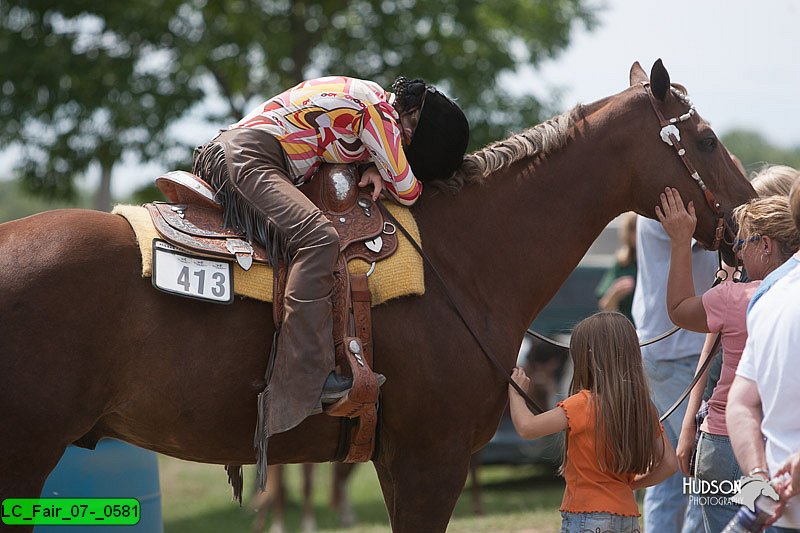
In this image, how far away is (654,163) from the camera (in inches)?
149

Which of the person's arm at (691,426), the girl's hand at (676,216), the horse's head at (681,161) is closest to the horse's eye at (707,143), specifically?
the horse's head at (681,161)

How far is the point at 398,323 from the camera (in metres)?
3.37

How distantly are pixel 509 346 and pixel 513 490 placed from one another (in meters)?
10.1

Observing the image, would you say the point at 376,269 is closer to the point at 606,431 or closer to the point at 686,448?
the point at 606,431

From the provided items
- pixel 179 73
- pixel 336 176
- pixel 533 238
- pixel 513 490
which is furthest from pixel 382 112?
pixel 513 490

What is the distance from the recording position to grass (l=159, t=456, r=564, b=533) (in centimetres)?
1102

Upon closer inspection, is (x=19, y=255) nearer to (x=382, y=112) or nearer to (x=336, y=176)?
(x=336, y=176)

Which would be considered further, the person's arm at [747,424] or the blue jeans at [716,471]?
the blue jeans at [716,471]

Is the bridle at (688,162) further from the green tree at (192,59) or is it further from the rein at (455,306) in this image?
the green tree at (192,59)

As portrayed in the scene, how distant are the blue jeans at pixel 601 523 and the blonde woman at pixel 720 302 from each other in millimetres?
521

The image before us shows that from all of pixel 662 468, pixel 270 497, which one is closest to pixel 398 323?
pixel 662 468

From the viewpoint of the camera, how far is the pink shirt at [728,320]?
3.30 metres

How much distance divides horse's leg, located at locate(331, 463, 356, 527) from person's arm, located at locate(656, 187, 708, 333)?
21.8 feet

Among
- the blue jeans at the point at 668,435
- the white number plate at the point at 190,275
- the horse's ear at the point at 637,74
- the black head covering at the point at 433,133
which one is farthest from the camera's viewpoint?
the blue jeans at the point at 668,435
